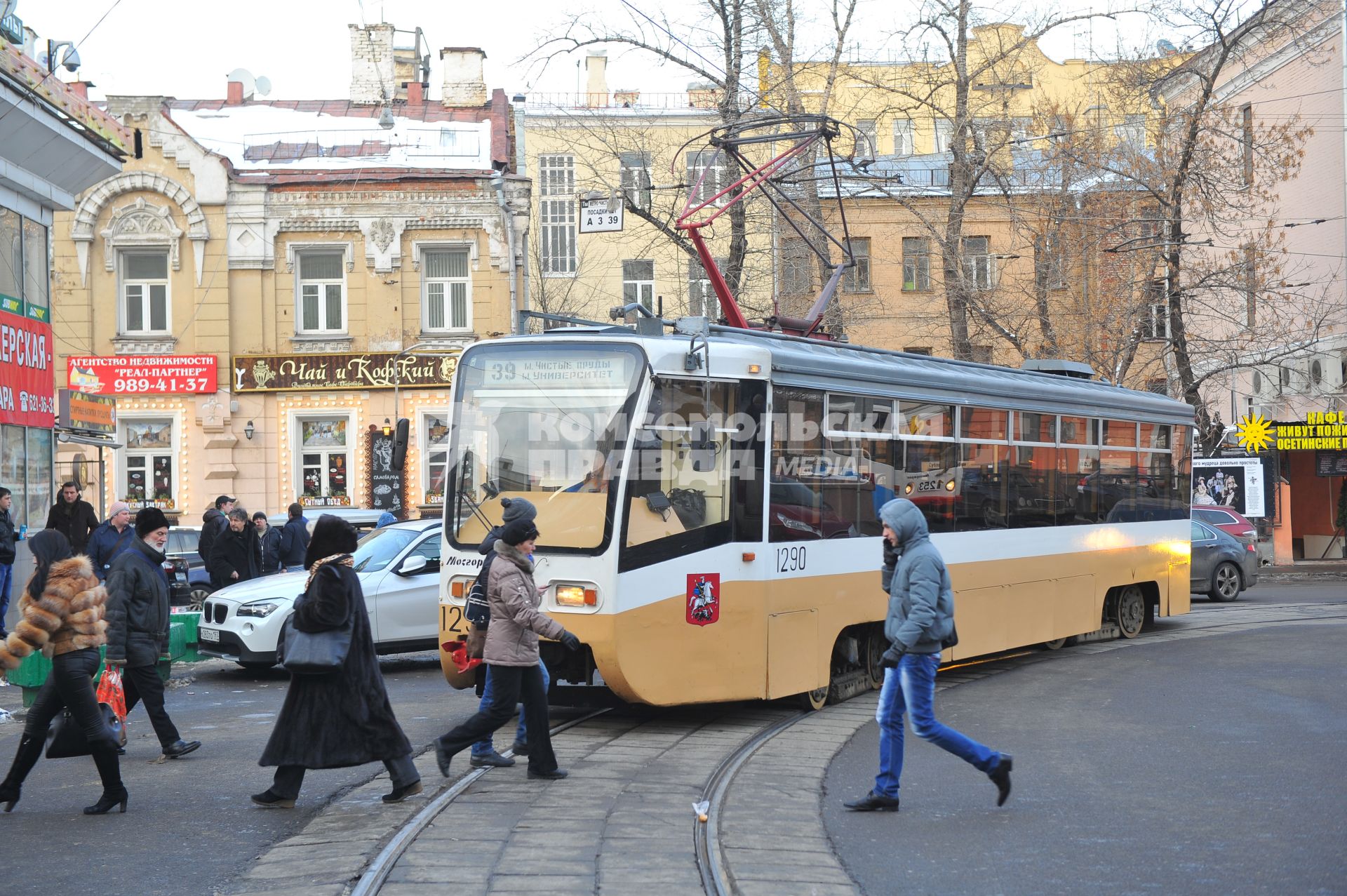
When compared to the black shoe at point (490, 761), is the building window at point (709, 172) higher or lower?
higher

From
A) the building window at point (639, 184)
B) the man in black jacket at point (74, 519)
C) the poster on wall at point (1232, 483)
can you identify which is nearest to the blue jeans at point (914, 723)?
the man in black jacket at point (74, 519)

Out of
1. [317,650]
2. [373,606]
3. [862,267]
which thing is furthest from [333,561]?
[862,267]

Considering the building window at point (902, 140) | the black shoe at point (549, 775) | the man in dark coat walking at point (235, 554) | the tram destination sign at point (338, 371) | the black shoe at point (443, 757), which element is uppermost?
the building window at point (902, 140)

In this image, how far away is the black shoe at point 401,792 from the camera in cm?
791

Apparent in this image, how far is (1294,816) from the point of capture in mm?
7527

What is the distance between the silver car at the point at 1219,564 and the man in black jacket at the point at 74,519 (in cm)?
1595

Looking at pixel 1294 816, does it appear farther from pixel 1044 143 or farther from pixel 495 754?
pixel 1044 143

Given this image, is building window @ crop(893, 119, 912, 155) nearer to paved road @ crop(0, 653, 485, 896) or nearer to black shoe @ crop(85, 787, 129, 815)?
paved road @ crop(0, 653, 485, 896)

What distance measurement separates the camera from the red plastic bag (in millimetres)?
9219

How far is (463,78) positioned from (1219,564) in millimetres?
23308

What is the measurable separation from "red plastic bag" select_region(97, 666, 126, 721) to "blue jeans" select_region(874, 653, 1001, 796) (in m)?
4.85

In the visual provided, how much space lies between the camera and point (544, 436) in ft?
33.6

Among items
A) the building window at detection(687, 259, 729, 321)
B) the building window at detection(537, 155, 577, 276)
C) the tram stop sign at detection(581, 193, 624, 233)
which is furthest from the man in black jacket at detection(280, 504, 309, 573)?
the building window at detection(537, 155, 577, 276)

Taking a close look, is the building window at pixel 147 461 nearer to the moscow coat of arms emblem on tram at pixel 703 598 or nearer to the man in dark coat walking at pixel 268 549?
the man in dark coat walking at pixel 268 549
